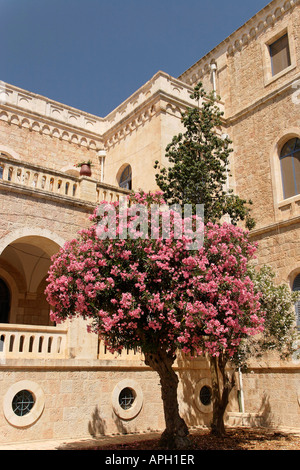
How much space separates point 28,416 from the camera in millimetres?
Answer: 8539

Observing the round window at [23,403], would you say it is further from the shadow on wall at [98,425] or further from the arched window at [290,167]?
the arched window at [290,167]

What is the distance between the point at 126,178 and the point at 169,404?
9257mm

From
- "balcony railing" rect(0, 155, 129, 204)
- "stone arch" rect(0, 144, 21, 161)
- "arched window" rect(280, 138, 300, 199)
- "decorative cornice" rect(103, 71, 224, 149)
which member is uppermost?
"decorative cornice" rect(103, 71, 224, 149)

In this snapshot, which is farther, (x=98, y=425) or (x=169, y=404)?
(x=98, y=425)

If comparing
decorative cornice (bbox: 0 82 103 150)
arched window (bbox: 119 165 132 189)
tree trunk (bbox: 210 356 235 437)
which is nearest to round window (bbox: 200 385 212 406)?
tree trunk (bbox: 210 356 235 437)

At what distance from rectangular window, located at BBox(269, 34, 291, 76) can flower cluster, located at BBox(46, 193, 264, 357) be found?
365 inches

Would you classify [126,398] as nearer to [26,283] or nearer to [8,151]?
[26,283]

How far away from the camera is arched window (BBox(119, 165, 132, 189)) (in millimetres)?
15039

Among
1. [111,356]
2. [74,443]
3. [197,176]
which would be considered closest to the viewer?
[74,443]

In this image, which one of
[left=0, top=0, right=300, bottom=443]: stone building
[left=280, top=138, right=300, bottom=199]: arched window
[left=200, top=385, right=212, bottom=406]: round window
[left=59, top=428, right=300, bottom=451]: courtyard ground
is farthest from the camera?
[left=280, top=138, right=300, bottom=199]: arched window

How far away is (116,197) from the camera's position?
12.1 meters

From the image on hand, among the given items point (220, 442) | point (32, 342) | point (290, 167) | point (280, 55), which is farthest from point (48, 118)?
point (220, 442)

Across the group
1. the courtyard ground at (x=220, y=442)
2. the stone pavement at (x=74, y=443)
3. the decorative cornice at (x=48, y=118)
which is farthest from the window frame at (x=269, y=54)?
the stone pavement at (x=74, y=443)

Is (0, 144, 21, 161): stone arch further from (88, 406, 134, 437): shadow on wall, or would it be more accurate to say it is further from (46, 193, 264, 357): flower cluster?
(88, 406, 134, 437): shadow on wall
